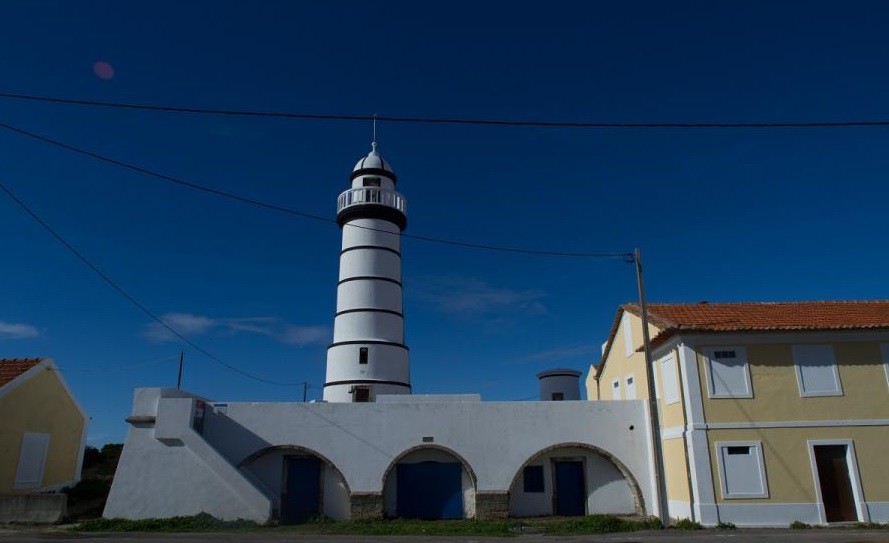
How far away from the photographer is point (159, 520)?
55.5ft

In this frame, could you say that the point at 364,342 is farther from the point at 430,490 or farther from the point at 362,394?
the point at 430,490

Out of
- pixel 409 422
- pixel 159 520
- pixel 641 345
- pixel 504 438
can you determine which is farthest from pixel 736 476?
pixel 159 520

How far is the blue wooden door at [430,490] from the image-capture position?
18781 millimetres

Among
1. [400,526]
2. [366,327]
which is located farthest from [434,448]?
[366,327]

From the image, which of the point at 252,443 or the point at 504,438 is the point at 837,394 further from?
the point at 252,443

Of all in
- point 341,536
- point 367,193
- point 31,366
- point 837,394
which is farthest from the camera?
point 367,193

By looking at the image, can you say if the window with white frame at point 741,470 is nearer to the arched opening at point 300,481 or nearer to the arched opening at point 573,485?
the arched opening at point 573,485

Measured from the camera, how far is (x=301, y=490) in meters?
18.9

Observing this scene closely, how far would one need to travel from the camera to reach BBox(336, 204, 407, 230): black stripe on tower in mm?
25562

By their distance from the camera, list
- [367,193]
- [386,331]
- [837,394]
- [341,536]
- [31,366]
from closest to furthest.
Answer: [341,536] → [837,394] → [31,366] → [386,331] → [367,193]

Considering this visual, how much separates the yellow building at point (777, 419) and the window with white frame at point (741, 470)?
27mm

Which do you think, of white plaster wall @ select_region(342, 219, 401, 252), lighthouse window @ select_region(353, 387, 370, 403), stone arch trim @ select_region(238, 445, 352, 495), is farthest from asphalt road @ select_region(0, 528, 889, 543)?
white plaster wall @ select_region(342, 219, 401, 252)

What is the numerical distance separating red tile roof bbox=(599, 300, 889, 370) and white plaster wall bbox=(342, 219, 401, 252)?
1024 cm

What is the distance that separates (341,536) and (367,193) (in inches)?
578
